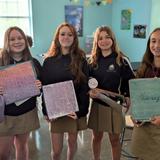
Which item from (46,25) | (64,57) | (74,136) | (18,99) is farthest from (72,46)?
(46,25)

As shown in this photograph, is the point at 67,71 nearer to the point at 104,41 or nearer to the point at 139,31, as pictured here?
the point at 104,41

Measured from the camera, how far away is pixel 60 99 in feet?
6.23

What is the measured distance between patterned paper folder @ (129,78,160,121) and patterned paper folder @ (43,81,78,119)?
0.48 metres

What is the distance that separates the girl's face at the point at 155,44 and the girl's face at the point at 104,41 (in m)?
0.44

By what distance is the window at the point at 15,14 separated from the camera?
5.67 metres

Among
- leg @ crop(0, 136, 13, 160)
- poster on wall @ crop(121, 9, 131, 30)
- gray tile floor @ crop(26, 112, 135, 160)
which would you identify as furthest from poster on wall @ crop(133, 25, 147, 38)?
leg @ crop(0, 136, 13, 160)

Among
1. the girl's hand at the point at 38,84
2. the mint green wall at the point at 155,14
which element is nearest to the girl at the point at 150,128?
the girl's hand at the point at 38,84

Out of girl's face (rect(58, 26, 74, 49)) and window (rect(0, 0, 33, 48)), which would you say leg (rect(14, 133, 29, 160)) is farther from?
window (rect(0, 0, 33, 48))

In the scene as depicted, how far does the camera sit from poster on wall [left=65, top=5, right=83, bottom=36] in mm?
6004

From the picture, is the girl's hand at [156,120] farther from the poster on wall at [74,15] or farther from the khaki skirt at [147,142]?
the poster on wall at [74,15]

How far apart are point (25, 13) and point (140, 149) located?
4.92 m

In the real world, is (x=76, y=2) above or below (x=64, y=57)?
above

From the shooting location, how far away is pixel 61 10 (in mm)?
5949

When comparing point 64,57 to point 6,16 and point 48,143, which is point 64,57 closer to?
point 48,143
